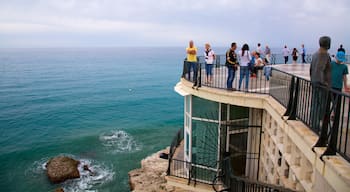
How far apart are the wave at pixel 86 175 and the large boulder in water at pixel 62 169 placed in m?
0.46

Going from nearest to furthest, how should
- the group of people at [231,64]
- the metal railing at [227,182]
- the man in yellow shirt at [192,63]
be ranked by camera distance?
the metal railing at [227,182]
the group of people at [231,64]
the man in yellow shirt at [192,63]

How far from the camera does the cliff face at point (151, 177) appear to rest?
63.9ft

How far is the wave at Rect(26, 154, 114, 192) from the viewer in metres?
21.9

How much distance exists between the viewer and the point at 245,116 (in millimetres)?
11141

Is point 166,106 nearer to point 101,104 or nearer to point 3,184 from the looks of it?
point 101,104

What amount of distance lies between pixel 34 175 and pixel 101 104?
25867 mm

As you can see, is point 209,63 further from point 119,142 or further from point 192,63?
point 119,142

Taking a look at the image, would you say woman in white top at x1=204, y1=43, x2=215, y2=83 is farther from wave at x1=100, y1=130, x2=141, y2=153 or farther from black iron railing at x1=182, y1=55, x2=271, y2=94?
wave at x1=100, y1=130, x2=141, y2=153

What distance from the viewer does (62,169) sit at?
23484mm

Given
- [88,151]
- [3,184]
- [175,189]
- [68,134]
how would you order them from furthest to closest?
1. [68,134]
2. [88,151]
3. [3,184]
4. [175,189]

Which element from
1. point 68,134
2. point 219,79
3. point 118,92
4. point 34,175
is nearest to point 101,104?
point 118,92

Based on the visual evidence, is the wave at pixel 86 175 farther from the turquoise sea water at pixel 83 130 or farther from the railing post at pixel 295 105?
the railing post at pixel 295 105

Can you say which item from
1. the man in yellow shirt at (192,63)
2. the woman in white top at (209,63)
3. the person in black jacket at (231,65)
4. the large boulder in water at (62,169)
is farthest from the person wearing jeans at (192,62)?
the large boulder in water at (62,169)

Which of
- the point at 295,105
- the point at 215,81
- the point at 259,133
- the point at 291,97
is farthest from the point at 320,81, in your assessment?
the point at 215,81
